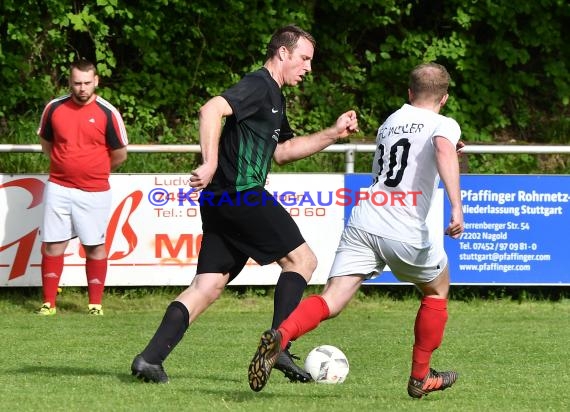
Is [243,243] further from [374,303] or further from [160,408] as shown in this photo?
[374,303]

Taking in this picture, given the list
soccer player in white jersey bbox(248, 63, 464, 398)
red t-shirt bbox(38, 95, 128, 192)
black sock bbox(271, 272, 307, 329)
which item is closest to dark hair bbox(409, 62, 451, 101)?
soccer player in white jersey bbox(248, 63, 464, 398)

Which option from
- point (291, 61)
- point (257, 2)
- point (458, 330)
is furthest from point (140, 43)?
point (291, 61)

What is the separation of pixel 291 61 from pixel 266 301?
485cm

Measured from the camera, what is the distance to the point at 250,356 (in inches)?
339

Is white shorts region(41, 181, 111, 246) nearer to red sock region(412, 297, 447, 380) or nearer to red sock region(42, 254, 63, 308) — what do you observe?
red sock region(42, 254, 63, 308)

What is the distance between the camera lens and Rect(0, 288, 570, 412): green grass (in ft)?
21.3

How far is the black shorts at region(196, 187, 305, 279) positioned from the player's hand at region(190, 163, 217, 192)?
504 mm

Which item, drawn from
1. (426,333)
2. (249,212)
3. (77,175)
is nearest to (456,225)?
(426,333)

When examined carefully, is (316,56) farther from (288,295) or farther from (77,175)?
(288,295)

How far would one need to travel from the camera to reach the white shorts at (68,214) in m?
10.8

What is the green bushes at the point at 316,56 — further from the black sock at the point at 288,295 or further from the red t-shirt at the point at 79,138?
the black sock at the point at 288,295

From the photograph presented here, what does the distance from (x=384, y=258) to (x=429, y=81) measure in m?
0.96

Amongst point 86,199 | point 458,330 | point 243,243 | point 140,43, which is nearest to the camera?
point 243,243

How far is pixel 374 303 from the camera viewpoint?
11828 millimetres
